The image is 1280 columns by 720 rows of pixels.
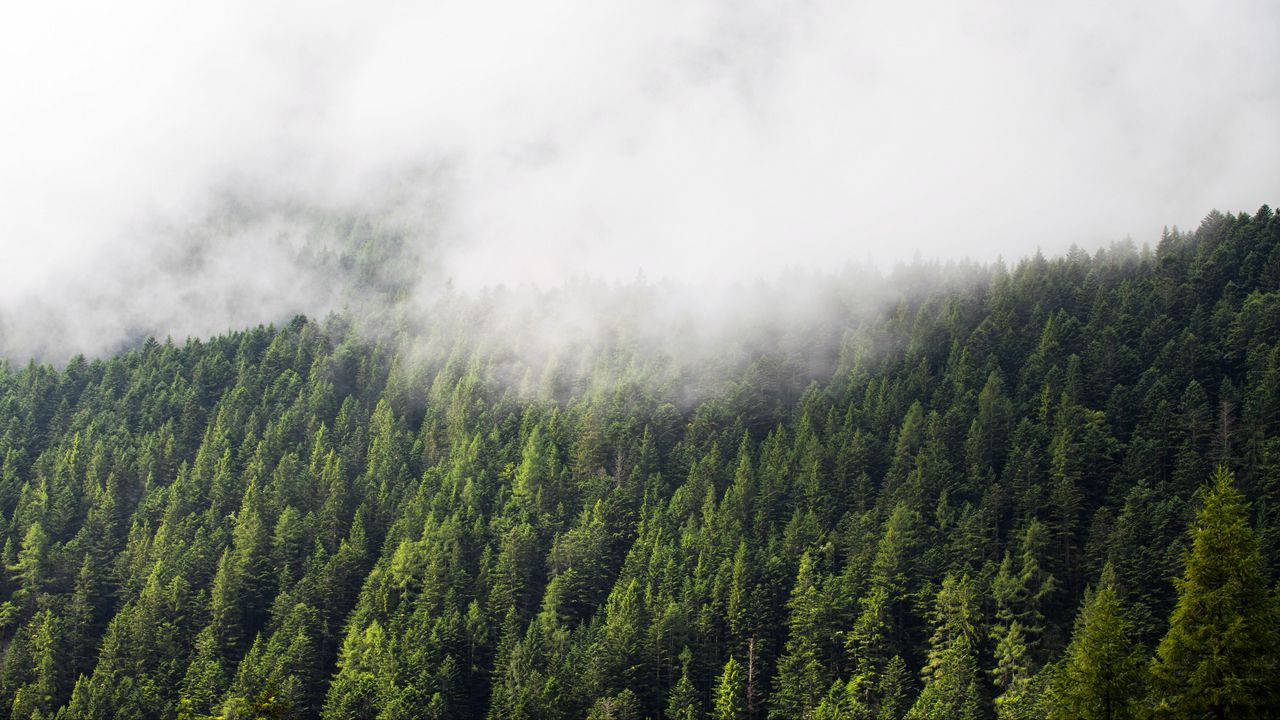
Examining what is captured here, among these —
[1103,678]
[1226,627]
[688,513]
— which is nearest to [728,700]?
[688,513]

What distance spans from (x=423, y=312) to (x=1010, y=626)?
4738 inches

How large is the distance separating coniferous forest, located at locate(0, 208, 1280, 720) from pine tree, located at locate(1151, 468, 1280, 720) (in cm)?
485

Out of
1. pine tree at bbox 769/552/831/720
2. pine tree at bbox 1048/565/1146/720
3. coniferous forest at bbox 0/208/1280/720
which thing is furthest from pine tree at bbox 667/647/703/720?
pine tree at bbox 1048/565/1146/720

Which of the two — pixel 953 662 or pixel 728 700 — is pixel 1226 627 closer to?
pixel 953 662

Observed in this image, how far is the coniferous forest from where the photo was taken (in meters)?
84.8

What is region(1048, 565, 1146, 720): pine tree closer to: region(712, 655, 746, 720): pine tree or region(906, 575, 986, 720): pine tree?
region(906, 575, 986, 720): pine tree

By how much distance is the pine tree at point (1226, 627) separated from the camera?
43.0 metres

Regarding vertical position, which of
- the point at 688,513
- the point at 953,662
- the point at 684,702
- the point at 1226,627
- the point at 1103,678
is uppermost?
the point at 688,513

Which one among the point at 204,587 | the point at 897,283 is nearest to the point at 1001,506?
the point at 897,283

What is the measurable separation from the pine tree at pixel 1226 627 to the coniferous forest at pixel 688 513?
485cm

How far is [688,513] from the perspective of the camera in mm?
110438

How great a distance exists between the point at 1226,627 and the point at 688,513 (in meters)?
70.3

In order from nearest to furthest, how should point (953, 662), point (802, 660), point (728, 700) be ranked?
point (953, 662) → point (728, 700) → point (802, 660)

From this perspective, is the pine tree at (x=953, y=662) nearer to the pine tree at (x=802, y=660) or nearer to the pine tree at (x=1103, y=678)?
the pine tree at (x=802, y=660)
